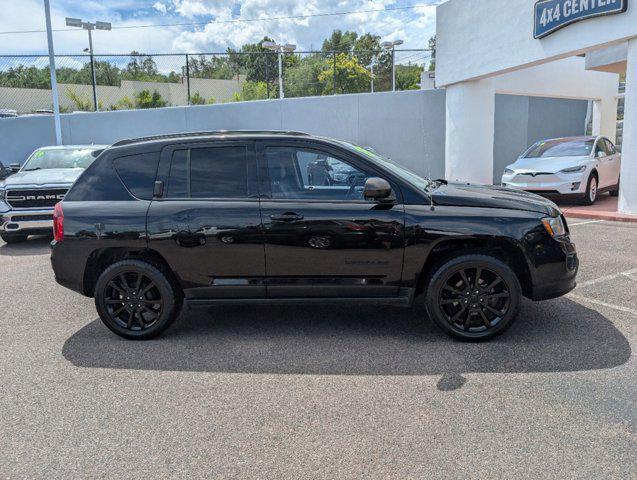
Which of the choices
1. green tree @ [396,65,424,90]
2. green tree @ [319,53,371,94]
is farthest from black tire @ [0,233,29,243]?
green tree @ [396,65,424,90]

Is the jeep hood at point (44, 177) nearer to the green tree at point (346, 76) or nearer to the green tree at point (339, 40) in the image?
the green tree at point (346, 76)

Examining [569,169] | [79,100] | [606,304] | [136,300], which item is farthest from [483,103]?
[79,100]

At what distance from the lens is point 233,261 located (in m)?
A: 4.42

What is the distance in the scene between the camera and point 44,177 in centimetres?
920

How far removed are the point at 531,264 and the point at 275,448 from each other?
2.53 m

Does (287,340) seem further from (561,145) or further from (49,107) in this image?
(49,107)

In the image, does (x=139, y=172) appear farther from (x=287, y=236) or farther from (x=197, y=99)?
(x=197, y=99)

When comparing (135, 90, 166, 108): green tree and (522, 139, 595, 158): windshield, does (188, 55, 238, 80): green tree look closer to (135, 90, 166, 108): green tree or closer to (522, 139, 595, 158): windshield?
(135, 90, 166, 108): green tree

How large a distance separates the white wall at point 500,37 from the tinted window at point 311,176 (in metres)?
7.98

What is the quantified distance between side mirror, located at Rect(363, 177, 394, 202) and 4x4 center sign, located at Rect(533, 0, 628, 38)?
8.03 meters

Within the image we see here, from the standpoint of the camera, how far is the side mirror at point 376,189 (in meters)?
4.11

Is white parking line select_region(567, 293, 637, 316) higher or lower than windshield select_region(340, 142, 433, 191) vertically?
lower

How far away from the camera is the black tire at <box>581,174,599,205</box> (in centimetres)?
1196

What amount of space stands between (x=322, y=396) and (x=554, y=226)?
7.71ft
